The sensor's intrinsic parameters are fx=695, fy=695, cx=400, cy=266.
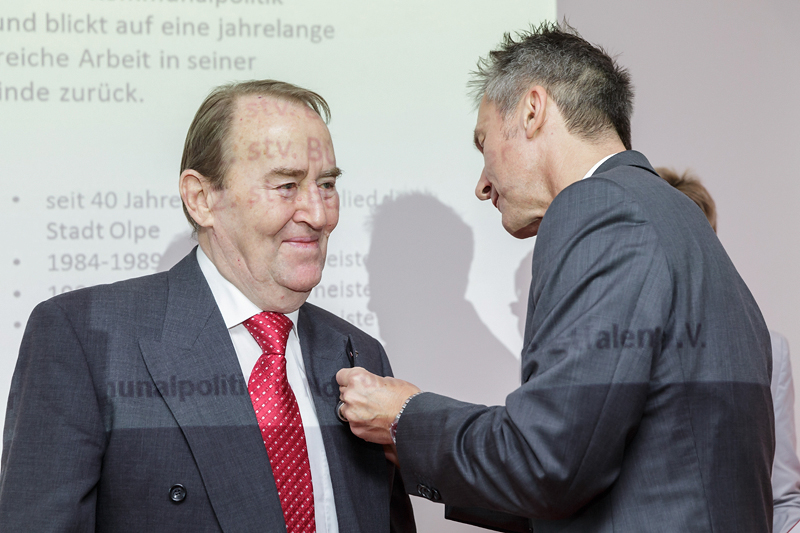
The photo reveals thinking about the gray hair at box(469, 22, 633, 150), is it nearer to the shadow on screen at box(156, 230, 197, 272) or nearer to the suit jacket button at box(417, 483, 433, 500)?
the suit jacket button at box(417, 483, 433, 500)

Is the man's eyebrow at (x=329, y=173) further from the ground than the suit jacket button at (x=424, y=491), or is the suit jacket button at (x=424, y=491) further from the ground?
the man's eyebrow at (x=329, y=173)

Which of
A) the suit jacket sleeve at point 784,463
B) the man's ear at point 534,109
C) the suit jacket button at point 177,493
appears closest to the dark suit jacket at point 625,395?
the man's ear at point 534,109

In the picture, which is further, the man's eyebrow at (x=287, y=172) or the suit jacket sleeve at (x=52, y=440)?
the man's eyebrow at (x=287, y=172)

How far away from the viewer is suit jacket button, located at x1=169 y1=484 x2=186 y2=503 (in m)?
1.24

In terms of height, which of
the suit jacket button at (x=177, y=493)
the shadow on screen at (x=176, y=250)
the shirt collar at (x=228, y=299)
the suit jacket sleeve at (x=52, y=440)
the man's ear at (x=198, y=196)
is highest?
the man's ear at (x=198, y=196)

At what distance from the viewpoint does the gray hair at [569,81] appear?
145 centimetres

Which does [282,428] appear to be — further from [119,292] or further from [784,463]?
[784,463]

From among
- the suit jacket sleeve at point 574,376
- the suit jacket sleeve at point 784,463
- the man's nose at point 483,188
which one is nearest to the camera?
the suit jacket sleeve at point 574,376

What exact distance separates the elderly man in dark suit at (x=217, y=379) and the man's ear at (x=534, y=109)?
431mm

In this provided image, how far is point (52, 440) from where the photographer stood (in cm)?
119

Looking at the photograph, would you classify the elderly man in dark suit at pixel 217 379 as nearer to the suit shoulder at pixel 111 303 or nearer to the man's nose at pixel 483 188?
the suit shoulder at pixel 111 303

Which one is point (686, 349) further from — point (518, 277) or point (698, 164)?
point (698, 164)

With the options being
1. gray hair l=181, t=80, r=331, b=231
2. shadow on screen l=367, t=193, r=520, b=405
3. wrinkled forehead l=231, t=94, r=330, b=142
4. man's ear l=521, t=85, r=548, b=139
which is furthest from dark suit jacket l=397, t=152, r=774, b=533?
shadow on screen l=367, t=193, r=520, b=405

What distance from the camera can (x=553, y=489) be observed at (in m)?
1.10
